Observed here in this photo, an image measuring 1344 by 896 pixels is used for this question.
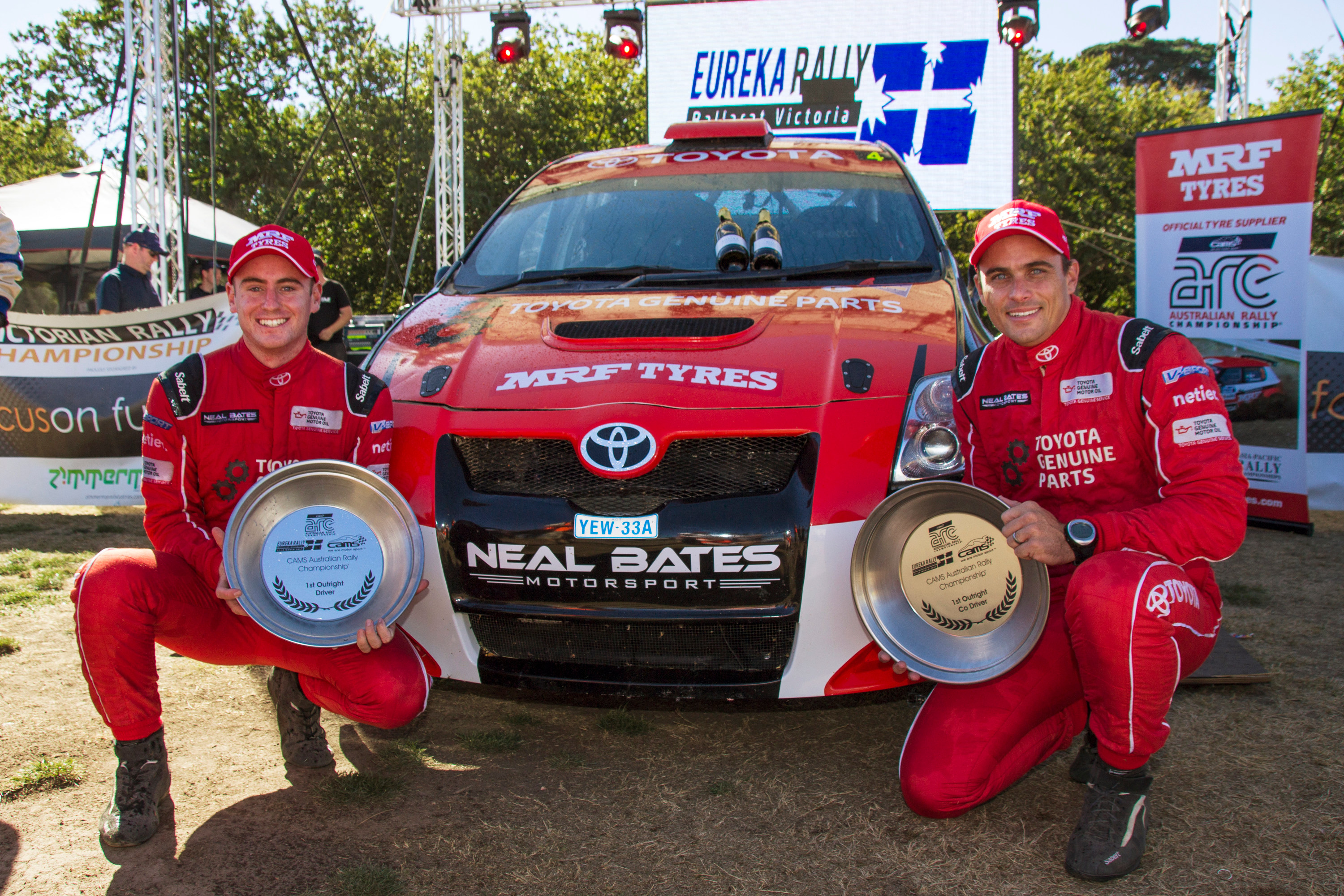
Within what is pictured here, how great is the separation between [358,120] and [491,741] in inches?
1040

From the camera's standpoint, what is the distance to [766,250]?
11.0ft

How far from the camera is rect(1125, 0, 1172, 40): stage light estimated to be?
10.1 meters

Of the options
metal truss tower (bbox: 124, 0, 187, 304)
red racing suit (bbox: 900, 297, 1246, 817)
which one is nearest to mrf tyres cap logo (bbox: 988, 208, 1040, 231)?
red racing suit (bbox: 900, 297, 1246, 817)

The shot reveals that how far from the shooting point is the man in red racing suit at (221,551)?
7.59 ft

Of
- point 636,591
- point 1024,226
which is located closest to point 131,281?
point 636,591

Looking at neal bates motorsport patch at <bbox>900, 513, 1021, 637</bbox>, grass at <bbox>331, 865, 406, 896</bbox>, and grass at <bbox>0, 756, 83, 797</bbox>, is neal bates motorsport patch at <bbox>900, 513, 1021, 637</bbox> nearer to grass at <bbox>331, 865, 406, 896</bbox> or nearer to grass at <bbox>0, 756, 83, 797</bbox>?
grass at <bbox>331, 865, 406, 896</bbox>

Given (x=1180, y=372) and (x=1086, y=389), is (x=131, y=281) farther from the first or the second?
(x=1180, y=372)

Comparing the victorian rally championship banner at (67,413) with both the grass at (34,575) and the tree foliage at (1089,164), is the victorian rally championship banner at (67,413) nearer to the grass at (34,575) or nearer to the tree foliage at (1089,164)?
the grass at (34,575)

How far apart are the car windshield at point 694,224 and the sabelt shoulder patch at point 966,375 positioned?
732mm

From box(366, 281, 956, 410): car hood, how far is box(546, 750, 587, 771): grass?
99 cm

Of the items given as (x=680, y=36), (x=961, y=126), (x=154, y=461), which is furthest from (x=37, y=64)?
(x=154, y=461)

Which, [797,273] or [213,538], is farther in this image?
[797,273]

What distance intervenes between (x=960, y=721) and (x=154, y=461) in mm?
2058

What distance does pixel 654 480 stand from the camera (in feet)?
7.70
